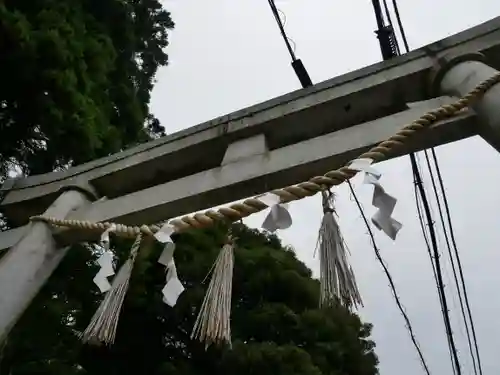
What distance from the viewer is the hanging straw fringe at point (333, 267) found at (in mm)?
1341

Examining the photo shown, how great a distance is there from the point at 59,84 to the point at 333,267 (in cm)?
218

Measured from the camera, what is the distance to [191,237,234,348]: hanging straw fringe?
56.3 inches

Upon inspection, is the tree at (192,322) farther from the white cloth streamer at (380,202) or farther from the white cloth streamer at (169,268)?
the white cloth streamer at (380,202)

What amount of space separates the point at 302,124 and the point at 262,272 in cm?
290

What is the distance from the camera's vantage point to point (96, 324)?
5.23 feet

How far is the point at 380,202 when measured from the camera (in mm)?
1209

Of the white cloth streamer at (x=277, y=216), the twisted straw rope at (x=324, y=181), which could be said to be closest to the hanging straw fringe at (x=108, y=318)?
the twisted straw rope at (x=324, y=181)

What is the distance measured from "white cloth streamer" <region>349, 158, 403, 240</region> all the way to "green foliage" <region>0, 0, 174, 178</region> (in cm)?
224

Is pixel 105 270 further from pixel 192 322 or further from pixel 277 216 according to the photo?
pixel 192 322

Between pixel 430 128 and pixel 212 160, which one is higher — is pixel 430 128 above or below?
below

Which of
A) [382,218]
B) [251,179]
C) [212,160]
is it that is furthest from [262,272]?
[382,218]

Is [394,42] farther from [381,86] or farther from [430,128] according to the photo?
[430,128]

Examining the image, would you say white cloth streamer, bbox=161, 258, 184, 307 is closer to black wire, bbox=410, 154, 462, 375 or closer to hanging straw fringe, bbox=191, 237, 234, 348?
hanging straw fringe, bbox=191, 237, 234, 348

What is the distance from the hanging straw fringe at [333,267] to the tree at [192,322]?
6.96 feet
